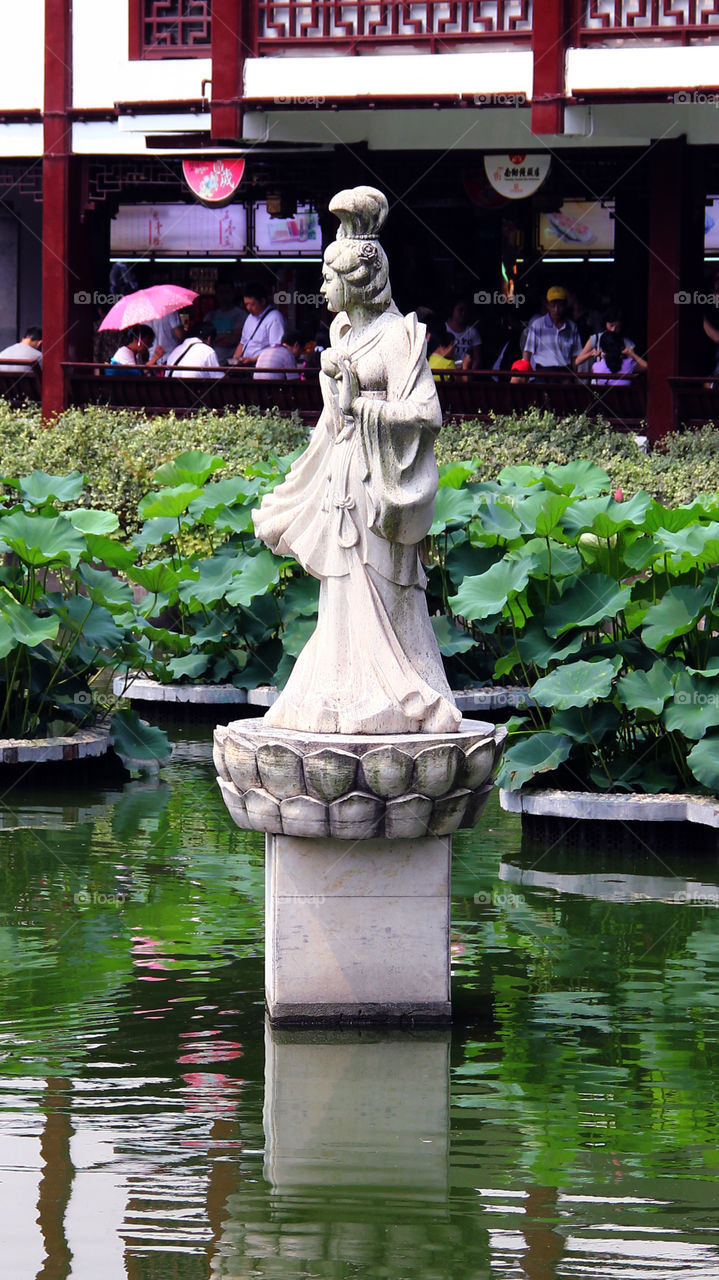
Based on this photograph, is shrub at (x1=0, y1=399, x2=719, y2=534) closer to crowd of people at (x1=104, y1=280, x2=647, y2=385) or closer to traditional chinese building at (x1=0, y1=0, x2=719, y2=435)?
crowd of people at (x1=104, y1=280, x2=647, y2=385)

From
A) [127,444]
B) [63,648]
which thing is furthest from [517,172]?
[63,648]

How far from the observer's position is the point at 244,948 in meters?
6.84

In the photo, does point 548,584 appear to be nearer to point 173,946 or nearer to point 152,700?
point 173,946

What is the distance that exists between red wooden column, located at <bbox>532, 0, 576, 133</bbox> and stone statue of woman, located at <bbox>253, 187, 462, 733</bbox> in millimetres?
10159

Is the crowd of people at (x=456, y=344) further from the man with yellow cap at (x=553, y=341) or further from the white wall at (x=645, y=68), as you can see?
the white wall at (x=645, y=68)

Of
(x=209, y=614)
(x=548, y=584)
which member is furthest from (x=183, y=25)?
(x=548, y=584)

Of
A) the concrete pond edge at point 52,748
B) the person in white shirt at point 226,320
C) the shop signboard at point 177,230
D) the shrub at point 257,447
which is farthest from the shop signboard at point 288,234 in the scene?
the concrete pond edge at point 52,748

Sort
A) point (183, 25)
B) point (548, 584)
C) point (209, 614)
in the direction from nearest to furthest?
point (548, 584) < point (209, 614) < point (183, 25)

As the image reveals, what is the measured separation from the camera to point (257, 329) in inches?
697

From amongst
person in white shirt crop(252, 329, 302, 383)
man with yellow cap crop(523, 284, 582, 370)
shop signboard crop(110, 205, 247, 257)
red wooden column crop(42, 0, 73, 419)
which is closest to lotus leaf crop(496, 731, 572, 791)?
person in white shirt crop(252, 329, 302, 383)

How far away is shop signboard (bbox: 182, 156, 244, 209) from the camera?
17469mm

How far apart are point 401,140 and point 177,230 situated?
372cm

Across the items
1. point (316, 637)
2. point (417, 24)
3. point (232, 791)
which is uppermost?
point (417, 24)

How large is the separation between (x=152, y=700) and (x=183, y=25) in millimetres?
8695
